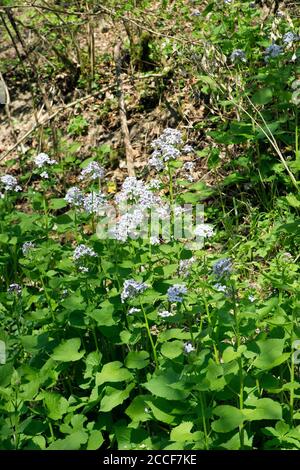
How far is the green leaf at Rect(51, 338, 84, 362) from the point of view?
300 centimetres

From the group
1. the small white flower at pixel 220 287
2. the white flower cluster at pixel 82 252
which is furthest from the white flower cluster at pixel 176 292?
the white flower cluster at pixel 82 252

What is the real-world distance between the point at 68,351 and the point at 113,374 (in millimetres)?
277

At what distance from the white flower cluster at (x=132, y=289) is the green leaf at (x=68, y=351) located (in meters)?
0.34

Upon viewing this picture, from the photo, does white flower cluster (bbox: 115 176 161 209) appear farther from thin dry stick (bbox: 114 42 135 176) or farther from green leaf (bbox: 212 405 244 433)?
thin dry stick (bbox: 114 42 135 176)

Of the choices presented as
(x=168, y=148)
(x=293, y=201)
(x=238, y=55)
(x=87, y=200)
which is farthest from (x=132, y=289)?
(x=238, y=55)

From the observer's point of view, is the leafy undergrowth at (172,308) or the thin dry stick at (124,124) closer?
the leafy undergrowth at (172,308)

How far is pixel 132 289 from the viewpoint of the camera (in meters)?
2.88

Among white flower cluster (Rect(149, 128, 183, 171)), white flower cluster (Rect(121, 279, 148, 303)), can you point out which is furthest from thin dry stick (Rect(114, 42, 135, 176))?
white flower cluster (Rect(121, 279, 148, 303))

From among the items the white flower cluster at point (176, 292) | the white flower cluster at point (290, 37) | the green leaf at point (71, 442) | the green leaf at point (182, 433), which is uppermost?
the white flower cluster at point (290, 37)

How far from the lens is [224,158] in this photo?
5094mm

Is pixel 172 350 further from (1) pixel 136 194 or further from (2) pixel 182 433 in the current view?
(1) pixel 136 194

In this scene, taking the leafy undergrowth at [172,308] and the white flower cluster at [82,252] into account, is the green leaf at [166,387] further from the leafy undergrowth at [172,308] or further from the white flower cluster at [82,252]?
the white flower cluster at [82,252]

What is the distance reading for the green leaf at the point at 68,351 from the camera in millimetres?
2996
